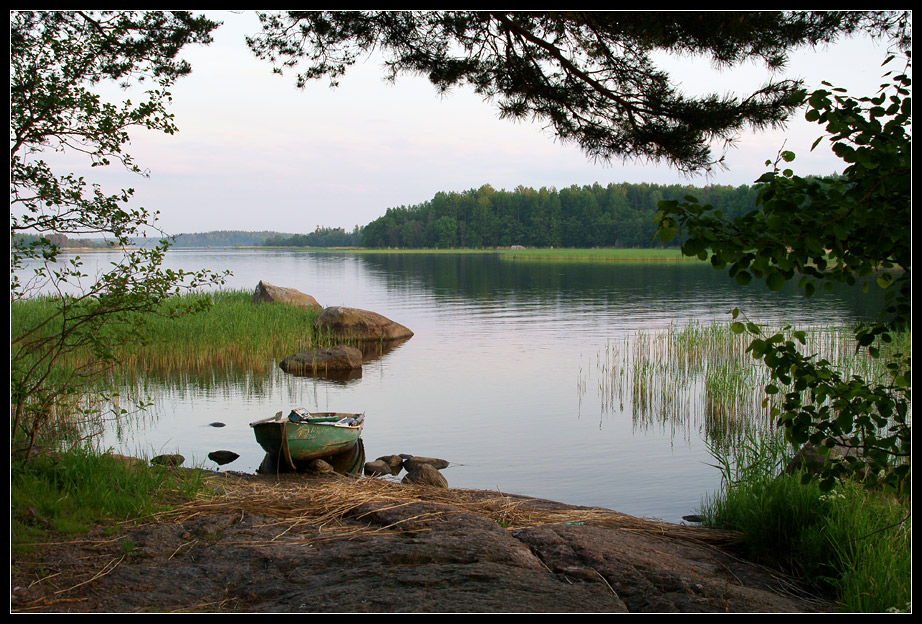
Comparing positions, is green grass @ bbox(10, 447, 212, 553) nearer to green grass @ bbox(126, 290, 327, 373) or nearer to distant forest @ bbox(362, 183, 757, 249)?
green grass @ bbox(126, 290, 327, 373)

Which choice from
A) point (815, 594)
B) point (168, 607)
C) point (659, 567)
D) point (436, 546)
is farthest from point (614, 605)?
point (168, 607)

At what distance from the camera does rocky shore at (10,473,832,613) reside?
418 centimetres

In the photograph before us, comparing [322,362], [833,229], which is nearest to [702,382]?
[322,362]

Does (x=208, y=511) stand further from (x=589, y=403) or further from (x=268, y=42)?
(x=589, y=403)

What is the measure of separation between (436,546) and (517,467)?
17.4 ft

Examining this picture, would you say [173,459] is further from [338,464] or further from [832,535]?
[832,535]

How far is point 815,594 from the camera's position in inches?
207

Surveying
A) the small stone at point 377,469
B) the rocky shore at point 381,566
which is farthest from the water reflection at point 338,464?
the rocky shore at point 381,566

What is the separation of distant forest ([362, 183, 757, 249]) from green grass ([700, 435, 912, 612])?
8054cm

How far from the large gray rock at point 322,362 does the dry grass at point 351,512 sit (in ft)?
33.9

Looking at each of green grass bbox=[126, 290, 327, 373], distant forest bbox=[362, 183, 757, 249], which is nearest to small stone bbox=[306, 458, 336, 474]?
green grass bbox=[126, 290, 327, 373]

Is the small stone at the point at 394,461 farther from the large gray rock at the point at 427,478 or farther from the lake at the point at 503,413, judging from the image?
the large gray rock at the point at 427,478

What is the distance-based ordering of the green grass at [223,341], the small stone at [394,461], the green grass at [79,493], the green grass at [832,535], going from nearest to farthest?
the green grass at [832,535]
the green grass at [79,493]
the small stone at [394,461]
the green grass at [223,341]

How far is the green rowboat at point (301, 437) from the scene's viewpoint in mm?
9773
